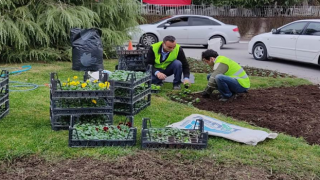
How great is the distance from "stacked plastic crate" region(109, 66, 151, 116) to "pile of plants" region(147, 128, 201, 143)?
3.64 feet

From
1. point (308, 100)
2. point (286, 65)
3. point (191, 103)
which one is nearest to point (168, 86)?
point (191, 103)

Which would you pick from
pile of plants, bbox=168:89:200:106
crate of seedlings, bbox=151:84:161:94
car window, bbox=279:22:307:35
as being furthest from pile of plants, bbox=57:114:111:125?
car window, bbox=279:22:307:35

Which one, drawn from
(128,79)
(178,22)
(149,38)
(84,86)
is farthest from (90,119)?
(178,22)

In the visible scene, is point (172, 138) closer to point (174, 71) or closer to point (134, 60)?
point (174, 71)

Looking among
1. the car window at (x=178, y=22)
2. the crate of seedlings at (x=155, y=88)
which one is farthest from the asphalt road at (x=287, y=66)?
the crate of seedlings at (x=155, y=88)

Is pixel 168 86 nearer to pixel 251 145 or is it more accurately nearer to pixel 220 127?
pixel 220 127

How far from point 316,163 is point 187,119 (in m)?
1.91

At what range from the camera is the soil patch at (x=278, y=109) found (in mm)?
5961

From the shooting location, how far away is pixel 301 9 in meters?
26.5

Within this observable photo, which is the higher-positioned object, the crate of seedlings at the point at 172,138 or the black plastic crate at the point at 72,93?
the black plastic crate at the point at 72,93

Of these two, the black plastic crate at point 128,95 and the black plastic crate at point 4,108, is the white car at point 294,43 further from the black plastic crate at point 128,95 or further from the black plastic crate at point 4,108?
the black plastic crate at point 4,108

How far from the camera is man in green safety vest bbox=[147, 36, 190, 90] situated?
8148 millimetres

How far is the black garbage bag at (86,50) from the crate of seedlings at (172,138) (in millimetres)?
5548

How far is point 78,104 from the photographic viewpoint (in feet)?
17.3
